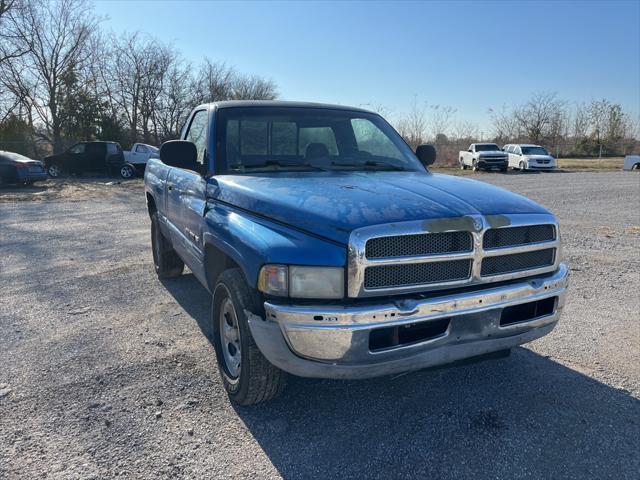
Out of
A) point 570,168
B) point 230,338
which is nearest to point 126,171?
point 230,338

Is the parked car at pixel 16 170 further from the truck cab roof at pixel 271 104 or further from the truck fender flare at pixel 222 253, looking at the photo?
the truck fender flare at pixel 222 253

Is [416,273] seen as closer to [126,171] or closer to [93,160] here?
[126,171]

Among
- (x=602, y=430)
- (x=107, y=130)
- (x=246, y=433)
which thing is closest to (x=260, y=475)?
(x=246, y=433)

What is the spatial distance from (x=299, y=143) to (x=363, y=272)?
1823mm

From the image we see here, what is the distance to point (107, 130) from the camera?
30141 millimetres

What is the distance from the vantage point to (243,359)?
2730mm

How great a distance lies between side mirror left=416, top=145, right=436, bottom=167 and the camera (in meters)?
4.53

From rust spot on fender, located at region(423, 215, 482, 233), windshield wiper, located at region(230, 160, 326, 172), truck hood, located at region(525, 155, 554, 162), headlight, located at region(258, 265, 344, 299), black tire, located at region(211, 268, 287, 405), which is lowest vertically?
black tire, located at region(211, 268, 287, 405)

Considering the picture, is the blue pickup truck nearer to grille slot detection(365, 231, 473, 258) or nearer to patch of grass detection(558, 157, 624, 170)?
grille slot detection(365, 231, 473, 258)

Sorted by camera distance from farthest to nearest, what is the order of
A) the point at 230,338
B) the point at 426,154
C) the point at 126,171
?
the point at 126,171
the point at 426,154
the point at 230,338

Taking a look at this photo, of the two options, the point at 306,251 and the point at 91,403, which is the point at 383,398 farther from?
the point at 91,403

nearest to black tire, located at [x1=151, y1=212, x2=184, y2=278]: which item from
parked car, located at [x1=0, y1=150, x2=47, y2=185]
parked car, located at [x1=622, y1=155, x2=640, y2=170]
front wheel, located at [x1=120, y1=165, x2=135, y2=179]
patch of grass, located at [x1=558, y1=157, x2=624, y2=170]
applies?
parked car, located at [x1=0, y1=150, x2=47, y2=185]

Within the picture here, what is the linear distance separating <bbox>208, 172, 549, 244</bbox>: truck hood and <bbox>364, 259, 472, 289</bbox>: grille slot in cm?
23

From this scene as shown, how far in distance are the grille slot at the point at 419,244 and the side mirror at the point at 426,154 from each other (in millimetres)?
2118
